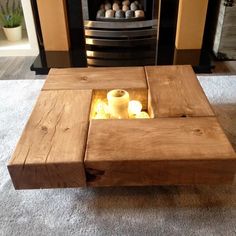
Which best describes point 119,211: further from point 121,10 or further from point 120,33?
point 121,10

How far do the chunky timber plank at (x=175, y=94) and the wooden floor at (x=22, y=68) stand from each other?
990mm

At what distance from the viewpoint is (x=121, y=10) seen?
2516mm

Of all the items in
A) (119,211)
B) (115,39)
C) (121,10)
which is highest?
(121,10)

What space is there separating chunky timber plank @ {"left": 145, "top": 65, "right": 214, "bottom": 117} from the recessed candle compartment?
0.25 ft

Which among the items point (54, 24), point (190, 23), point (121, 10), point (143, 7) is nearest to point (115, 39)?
point (121, 10)

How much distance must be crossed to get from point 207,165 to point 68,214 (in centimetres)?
61

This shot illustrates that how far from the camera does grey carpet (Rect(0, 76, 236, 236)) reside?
1.03 meters

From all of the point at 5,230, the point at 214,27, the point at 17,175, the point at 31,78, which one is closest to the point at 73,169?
the point at 17,175

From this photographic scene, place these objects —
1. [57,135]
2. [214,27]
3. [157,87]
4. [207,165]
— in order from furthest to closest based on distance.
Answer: [214,27] < [157,87] < [57,135] < [207,165]

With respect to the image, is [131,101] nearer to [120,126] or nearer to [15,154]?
[120,126]

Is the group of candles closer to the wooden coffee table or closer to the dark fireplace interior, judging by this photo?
the wooden coffee table

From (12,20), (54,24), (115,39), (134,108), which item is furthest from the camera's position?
(12,20)

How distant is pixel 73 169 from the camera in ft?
3.02

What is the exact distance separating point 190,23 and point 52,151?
6.64 ft
